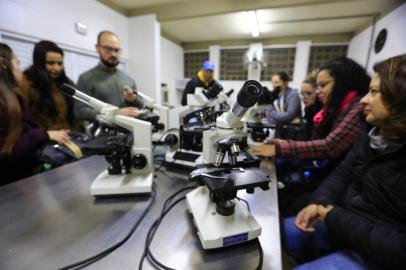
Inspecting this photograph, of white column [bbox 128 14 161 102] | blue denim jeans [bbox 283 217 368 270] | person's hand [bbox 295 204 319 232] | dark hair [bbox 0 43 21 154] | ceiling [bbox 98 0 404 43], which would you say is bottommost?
blue denim jeans [bbox 283 217 368 270]

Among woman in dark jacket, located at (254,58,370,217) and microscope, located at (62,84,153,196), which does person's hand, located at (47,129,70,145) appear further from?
woman in dark jacket, located at (254,58,370,217)

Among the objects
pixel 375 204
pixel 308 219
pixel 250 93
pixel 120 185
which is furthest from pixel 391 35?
pixel 120 185

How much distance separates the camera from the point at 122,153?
2.64ft

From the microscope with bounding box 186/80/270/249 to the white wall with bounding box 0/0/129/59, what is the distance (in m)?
2.50

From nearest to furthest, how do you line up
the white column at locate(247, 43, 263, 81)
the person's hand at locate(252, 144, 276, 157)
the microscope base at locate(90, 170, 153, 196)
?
the microscope base at locate(90, 170, 153, 196)
the person's hand at locate(252, 144, 276, 157)
the white column at locate(247, 43, 263, 81)

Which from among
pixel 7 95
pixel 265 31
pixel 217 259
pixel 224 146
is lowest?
pixel 217 259

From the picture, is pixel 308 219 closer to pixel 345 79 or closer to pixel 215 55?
pixel 345 79

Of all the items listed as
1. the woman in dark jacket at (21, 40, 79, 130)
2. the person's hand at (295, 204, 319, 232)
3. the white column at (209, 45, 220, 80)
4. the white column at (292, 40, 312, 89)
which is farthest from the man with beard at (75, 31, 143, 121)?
the white column at (292, 40, 312, 89)

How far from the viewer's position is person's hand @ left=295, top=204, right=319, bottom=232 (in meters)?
0.84

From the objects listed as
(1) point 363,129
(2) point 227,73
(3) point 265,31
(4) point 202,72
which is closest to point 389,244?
(1) point 363,129

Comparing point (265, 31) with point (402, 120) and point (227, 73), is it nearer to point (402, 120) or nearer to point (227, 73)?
point (227, 73)

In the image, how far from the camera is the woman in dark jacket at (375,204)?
60 centimetres

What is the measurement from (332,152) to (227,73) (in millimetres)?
4346

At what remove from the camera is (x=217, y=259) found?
0.49 meters
